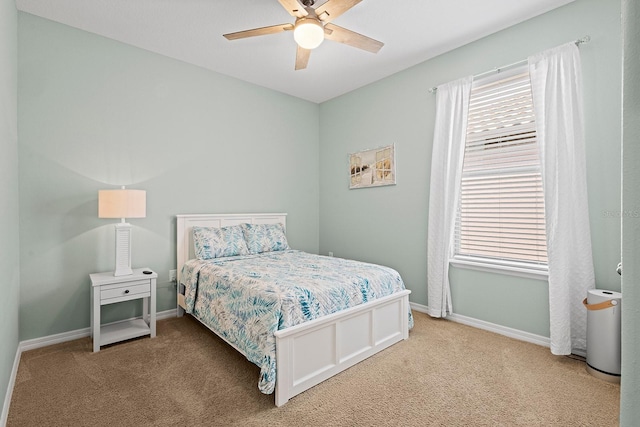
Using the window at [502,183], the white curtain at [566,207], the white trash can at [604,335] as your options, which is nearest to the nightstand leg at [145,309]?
the window at [502,183]

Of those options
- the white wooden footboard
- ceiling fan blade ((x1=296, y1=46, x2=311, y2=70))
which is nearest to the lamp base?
the white wooden footboard

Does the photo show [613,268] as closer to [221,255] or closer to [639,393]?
[639,393]

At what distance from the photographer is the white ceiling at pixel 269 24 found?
2.59m

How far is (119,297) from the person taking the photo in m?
2.72

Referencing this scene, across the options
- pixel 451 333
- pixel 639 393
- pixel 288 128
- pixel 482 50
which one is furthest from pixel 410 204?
pixel 639 393

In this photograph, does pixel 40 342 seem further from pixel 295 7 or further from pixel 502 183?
pixel 502 183

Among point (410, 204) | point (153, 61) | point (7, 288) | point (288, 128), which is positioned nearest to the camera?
point (7, 288)

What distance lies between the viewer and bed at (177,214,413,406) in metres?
1.98

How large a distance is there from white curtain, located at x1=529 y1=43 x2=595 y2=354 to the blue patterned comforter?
120 cm

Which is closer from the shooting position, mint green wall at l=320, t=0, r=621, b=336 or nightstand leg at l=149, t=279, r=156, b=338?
mint green wall at l=320, t=0, r=621, b=336

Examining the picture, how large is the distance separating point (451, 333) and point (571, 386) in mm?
975

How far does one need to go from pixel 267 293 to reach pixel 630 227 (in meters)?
1.88

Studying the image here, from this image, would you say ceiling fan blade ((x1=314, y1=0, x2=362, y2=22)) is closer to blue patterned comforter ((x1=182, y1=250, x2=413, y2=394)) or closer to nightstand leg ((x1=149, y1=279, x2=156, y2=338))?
blue patterned comforter ((x1=182, y1=250, x2=413, y2=394))

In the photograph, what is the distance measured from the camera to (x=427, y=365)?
7.74 ft
